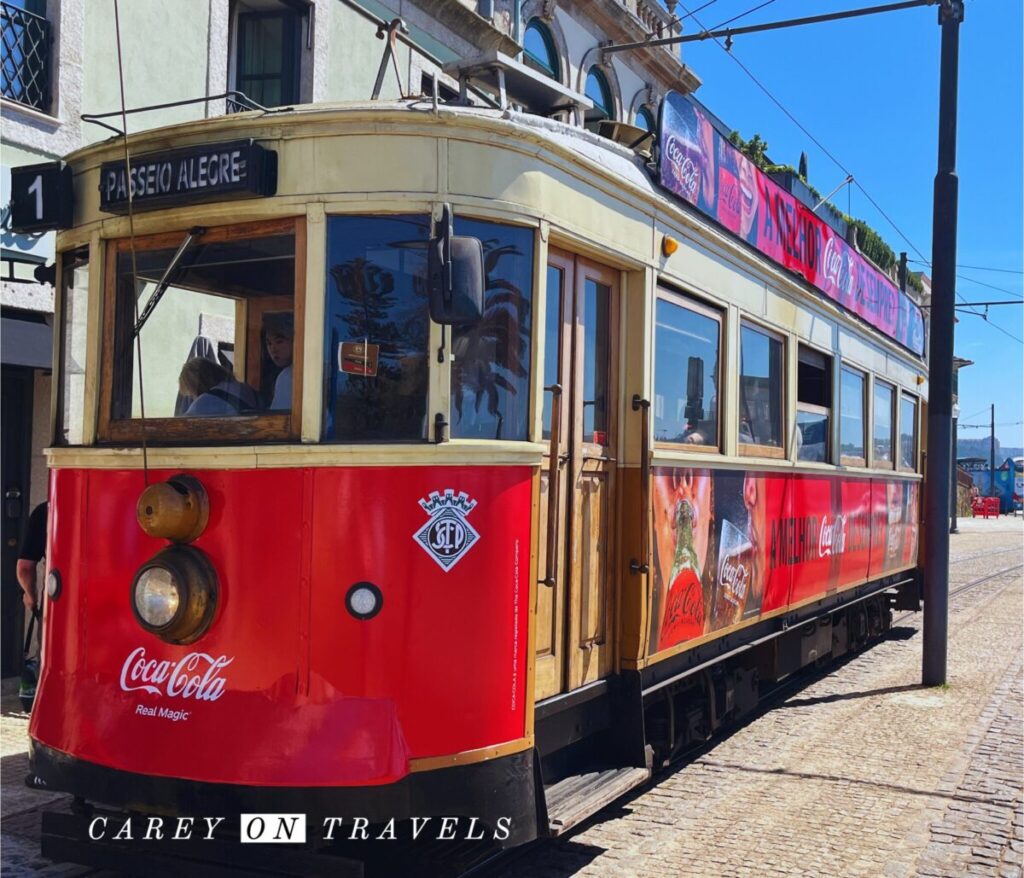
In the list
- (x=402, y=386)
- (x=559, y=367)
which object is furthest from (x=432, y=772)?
(x=559, y=367)

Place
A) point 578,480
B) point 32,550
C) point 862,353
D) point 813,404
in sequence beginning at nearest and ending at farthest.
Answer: point 578,480
point 32,550
point 813,404
point 862,353

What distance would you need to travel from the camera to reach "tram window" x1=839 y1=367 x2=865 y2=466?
913 centimetres

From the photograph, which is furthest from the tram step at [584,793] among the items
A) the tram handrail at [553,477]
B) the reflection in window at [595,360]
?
the reflection in window at [595,360]

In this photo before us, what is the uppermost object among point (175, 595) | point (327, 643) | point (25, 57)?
point (25, 57)

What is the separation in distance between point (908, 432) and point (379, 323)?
8879mm

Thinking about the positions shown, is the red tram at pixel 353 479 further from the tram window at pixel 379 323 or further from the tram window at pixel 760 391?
the tram window at pixel 760 391

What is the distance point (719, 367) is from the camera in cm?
635

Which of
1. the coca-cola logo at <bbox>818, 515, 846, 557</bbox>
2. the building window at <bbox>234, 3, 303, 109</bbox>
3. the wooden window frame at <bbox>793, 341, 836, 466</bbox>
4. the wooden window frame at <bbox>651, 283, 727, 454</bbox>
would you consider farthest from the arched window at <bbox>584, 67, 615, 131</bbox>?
the wooden window frame at <bbox>651, 283, 727, 454</bbox>

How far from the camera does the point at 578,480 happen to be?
4996 millimetres

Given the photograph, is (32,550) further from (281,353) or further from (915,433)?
(915,433)

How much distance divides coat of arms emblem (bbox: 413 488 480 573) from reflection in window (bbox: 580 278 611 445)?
1057 millimetres

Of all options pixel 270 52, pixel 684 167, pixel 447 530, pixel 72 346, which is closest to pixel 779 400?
pixel 684 167

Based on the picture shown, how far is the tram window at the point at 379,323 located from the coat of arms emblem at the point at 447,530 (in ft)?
0.81

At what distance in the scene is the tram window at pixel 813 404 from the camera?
26.1 ft
